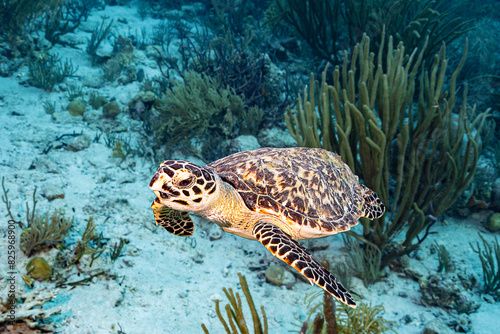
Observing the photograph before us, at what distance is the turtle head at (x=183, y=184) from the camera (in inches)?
68.2

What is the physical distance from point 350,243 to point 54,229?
3144 mm

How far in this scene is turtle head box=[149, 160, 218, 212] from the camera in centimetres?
173

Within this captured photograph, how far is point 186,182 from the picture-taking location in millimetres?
1772

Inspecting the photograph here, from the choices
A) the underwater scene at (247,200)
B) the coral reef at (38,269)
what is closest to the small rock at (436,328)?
the underwater scene at (247,200)

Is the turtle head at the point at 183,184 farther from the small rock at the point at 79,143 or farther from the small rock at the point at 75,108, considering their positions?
the small rock at the point at 75,108

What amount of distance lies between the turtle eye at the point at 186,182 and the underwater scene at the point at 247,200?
0.04 ft

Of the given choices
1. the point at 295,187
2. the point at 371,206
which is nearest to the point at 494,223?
the point at 371,206

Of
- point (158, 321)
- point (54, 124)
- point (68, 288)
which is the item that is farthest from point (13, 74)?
point (158, 321)

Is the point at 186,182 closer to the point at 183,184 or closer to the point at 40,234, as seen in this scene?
the point at 183,184

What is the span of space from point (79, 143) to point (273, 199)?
147 inches

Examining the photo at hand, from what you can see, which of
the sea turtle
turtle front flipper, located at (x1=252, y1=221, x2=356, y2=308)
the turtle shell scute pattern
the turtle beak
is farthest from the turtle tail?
the turtle beak

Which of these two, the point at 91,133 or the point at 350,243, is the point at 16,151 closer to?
the point at 91,133

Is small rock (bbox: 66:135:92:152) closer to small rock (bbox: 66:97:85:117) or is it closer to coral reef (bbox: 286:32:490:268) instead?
small rock (bbox: 66:97:85:117)

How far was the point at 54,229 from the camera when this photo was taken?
2.69m
